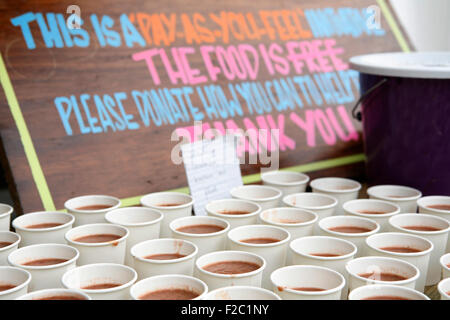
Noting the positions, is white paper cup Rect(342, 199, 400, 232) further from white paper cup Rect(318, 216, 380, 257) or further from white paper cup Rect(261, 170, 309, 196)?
white paper cup Rect(261, 170, 309, 196)

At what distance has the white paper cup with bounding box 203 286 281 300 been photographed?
3.59ft

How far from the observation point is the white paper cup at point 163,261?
4.16 ft

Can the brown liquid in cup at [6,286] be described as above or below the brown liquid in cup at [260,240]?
above

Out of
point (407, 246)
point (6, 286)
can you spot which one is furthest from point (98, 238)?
point (407, 246)

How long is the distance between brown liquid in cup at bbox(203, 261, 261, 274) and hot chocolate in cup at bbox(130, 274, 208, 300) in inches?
4.1

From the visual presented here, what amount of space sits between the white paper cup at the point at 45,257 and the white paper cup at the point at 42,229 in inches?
3.8

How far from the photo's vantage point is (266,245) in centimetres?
137

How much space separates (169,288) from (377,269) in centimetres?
47

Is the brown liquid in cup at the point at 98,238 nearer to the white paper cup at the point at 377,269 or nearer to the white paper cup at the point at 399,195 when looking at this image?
the white paper cup at the point at 377,269

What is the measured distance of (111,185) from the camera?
5.70 feet

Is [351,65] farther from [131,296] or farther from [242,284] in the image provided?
[131,296]

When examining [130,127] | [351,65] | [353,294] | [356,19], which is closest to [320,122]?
[351,65]

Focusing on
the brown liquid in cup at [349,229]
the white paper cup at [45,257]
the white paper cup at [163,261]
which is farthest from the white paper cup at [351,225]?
the white paper cup at [45,257]

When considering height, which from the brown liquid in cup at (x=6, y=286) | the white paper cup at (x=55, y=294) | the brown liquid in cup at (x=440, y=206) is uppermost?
the brown liquid in cup at (x=6, y=286)
